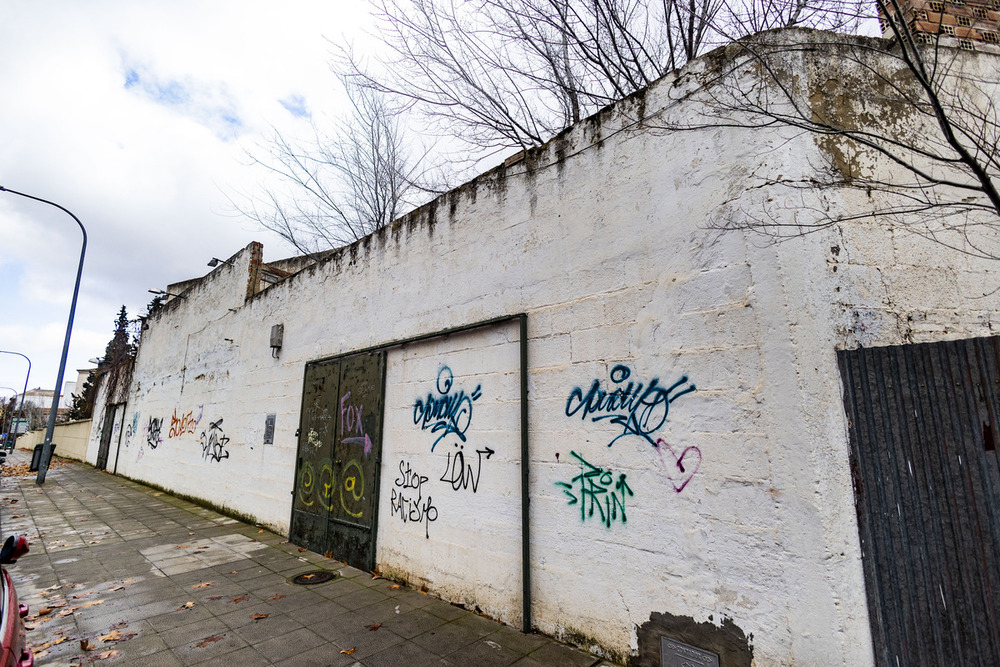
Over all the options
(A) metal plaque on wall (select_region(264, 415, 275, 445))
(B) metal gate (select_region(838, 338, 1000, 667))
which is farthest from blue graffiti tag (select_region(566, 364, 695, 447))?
(A) metal plaque on wall (select_region(264, 415, 275, 445))

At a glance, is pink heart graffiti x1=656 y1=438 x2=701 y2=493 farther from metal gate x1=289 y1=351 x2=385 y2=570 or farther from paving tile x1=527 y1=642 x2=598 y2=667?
metal gate x1=289 y1=351 x2=385 y2=570

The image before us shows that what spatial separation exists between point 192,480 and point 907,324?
35.8 feet

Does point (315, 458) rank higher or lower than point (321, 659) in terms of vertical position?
higher

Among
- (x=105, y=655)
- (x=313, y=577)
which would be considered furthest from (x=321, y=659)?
(x=313, y=577)

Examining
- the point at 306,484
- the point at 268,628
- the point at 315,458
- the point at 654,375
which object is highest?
the point at 654,375

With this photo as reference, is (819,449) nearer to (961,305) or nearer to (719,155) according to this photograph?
(961,305)

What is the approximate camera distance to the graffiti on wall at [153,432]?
11219mm

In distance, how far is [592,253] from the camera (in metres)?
3.57

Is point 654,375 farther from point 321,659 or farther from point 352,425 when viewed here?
point 352,425

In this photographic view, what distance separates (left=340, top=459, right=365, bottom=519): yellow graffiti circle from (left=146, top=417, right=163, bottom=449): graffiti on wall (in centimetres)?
824

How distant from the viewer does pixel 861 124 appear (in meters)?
3.02

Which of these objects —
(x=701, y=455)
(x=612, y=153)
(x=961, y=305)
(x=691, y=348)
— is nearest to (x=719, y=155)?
(x=612, y=153)

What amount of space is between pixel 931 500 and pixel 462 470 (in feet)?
10.2

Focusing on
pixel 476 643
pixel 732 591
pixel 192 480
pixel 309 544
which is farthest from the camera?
pixel 192 480
